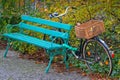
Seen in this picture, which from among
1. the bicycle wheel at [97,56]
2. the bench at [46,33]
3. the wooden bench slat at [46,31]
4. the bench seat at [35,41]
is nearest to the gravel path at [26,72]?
the bench at [46,33]

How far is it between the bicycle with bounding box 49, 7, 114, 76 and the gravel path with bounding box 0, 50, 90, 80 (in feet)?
1.16

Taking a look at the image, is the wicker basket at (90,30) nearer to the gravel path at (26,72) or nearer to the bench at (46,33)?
the bench at (46,33)

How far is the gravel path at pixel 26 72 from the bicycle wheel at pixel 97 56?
0.35m

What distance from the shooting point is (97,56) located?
6188mm

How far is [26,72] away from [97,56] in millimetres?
1336

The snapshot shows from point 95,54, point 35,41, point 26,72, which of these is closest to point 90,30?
point 95,54

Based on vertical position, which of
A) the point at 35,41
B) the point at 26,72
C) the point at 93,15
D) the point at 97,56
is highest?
the point at 93,15

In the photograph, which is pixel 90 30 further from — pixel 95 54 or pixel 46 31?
pixel 46 31

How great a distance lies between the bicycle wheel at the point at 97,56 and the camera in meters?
5.97

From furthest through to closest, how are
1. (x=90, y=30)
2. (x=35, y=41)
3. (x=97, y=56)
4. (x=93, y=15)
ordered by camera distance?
(x=93, y=15) < (x=35, y=41) < (x=97, y=56) < (x=90, y=30)

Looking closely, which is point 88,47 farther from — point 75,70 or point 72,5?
point 72,5

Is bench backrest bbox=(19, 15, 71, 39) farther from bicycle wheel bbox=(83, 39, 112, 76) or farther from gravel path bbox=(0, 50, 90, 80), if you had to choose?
gravel path bbox=(0, 50, 90, 80)

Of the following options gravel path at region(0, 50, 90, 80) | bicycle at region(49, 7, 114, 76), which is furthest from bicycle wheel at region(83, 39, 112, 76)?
gravel path at region(0, 50, 90, 80)

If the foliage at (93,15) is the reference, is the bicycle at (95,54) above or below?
below
